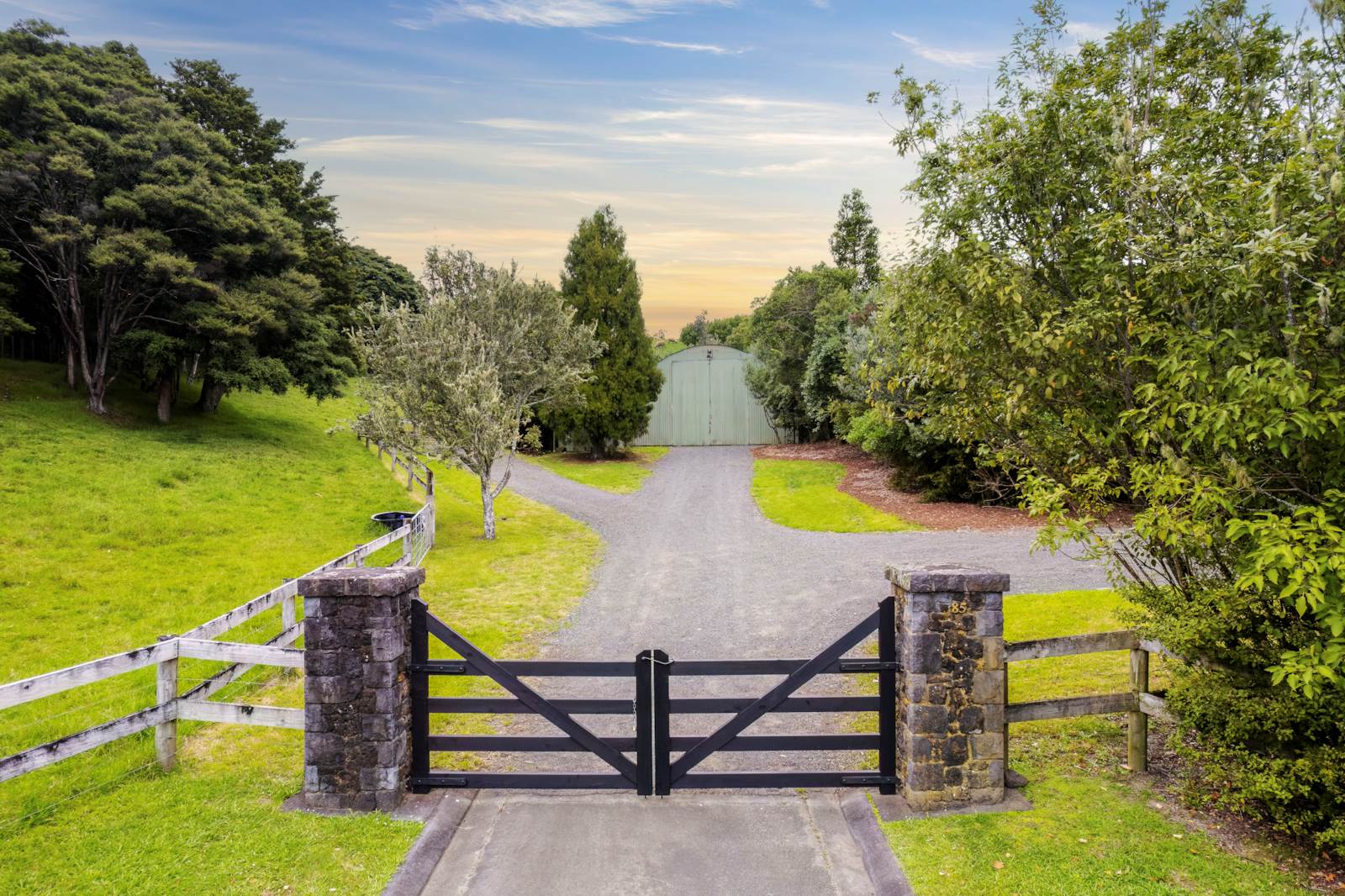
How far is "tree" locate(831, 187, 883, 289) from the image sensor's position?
4556cm

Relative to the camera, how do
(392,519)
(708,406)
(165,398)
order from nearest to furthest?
(392,519) → (165,398) → (708,406)

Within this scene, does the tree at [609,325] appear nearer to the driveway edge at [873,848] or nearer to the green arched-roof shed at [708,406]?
the green arched-roof shed at [708,406]

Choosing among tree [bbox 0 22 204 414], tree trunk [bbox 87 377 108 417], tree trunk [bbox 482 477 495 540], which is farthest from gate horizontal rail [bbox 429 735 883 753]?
tree trunk [bbox 87 377 108 417]

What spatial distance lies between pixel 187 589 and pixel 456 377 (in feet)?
22.2

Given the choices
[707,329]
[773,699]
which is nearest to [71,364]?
[773,699]

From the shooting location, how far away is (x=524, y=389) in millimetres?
22062

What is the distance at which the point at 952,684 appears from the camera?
18.0 feet

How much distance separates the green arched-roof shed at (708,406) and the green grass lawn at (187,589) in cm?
1637

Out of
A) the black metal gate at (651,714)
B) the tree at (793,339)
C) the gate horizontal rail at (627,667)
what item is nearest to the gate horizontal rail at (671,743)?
the black metal gate at (651,714)

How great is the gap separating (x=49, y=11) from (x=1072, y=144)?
33638mm

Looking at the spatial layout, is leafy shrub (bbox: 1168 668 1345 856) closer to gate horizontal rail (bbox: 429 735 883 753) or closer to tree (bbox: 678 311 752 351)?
gate horizontal rail (bbox: 429 735 883 753)

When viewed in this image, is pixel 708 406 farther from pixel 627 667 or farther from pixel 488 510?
pixel 627 667

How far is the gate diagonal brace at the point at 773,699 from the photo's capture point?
566 centimetres

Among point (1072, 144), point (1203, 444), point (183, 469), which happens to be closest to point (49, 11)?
point (183, 469)
